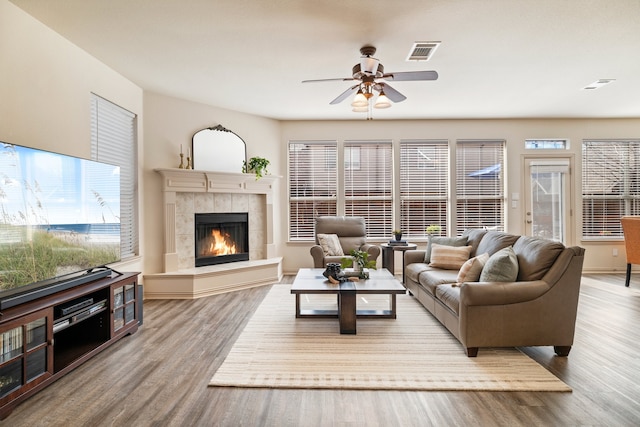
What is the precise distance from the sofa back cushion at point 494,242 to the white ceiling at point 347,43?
Result: 1873 mm

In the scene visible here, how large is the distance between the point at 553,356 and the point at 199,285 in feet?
13.2

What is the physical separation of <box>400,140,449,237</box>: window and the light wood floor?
349 centimetres

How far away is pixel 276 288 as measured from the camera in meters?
5.07

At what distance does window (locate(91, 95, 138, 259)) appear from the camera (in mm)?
3785

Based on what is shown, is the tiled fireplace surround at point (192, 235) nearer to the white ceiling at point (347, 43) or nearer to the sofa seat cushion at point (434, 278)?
the white ceiling at point (347, 43)

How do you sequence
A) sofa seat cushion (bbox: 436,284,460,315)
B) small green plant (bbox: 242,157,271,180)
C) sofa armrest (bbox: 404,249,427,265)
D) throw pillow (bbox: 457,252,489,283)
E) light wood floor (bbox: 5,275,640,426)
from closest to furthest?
light wood floor (bbox: 5,275,640,426) → sofa seat cushion (bbox: 436,284,460,315) → throw pillow (bbox: 457,252,489,283) → sofa armrest (bbox: 404,249,427,265) → small green plant (bbox: 242,157,271,180)

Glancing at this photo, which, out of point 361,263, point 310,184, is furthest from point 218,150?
point 361,263

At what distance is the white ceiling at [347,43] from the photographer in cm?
269

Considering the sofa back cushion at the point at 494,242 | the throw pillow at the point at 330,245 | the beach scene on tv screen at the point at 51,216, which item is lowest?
the throw pillow at the point at 330,245

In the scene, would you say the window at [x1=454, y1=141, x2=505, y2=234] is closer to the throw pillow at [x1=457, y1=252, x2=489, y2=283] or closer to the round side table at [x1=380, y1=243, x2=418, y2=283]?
the round side table at [x1=380, y1=243, x2=418, y2=283]

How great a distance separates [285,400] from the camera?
214cm

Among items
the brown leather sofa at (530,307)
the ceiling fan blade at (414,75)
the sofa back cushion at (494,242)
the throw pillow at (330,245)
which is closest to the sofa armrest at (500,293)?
the brown leather sofa at (530,307)

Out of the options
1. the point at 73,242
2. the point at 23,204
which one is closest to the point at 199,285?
the point at 73,242

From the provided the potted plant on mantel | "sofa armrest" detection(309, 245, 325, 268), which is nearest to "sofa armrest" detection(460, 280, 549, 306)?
the potted plant on mantel
